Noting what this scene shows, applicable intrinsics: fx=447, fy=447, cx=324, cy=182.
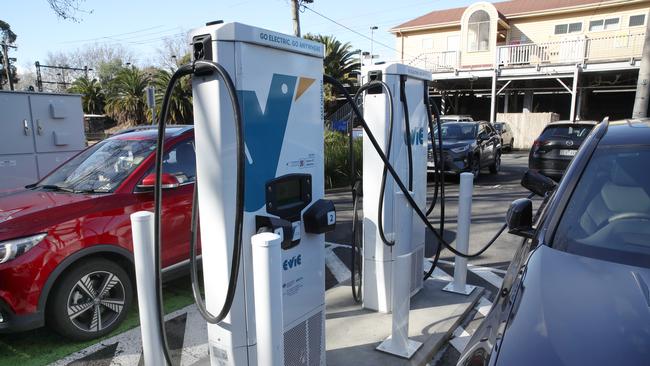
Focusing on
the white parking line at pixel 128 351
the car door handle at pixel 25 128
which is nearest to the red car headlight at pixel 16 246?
the white parking line at pixel 128 351

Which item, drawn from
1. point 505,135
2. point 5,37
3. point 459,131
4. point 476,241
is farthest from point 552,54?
point 5,37

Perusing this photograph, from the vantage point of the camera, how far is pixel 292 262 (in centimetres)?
253

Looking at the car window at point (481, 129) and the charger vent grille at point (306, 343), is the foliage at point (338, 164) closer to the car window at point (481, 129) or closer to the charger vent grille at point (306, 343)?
the car window at point (481, 129)

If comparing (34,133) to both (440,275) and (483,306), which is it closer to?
(440,275)

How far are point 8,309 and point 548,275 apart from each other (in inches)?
137

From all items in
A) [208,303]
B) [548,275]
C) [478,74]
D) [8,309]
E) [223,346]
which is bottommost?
[8,309]

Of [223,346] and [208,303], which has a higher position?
[208,303]

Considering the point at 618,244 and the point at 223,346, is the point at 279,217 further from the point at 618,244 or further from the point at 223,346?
the point at 618,244

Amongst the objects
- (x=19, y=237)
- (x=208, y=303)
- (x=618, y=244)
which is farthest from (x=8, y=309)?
(x=618, y=244)

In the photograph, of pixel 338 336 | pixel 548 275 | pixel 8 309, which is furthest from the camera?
pixel 338 336

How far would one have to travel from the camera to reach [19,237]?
3.21m

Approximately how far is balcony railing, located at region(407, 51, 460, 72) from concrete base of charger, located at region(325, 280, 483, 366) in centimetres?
2225

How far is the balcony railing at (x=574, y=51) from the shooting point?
21.2 metres

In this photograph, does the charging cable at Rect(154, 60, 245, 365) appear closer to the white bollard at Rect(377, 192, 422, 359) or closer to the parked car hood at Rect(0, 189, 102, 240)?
the white bollard at Rect(377, 192, 422, 359)
